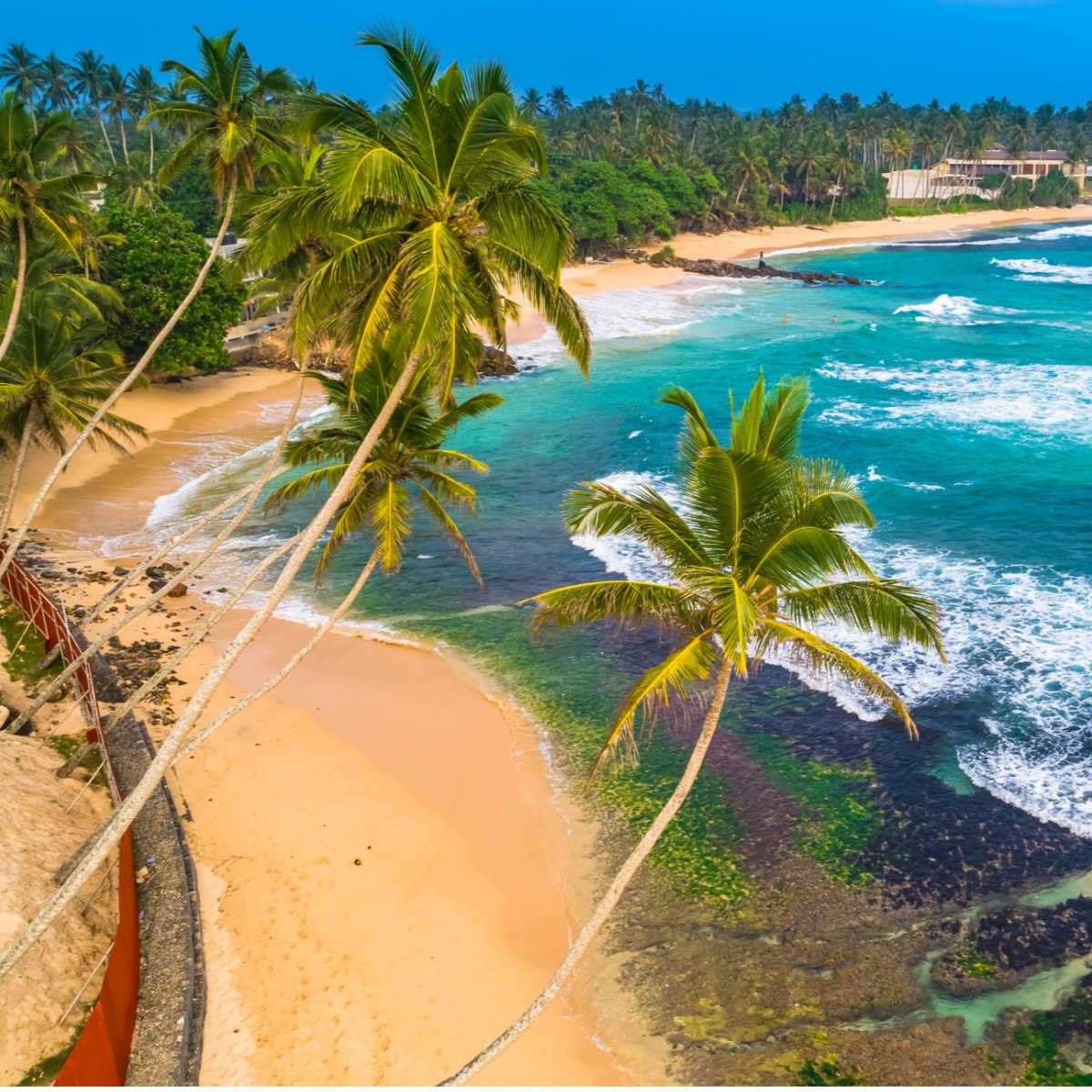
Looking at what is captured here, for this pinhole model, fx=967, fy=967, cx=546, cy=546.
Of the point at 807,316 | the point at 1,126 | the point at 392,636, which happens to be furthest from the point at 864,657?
the point at 807,316

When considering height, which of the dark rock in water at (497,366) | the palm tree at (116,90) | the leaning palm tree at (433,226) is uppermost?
the palm tree at (116,90)

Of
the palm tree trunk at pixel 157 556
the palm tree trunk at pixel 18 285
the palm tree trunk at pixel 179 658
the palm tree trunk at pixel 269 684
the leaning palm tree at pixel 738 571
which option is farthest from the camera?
the palm tree trunk at pixel 18 285

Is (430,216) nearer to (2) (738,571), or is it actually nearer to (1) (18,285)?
(2) (738,571)

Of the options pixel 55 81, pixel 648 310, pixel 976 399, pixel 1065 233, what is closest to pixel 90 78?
pixel 55 81

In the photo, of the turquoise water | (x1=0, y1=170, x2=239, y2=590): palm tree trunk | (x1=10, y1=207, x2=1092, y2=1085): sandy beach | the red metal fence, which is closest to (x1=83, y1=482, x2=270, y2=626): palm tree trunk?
(x1=0, y1=170, x2=239, y2=590): palm tree trunk

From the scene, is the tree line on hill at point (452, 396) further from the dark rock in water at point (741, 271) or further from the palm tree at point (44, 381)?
the dark rock in water at point (741, 271)

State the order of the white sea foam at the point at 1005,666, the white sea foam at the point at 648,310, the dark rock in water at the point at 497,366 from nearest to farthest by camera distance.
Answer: the white sea foam at the point at 1005,666, the dark rock in water at the point at 497,366, the white sea foam at the point at 648,310

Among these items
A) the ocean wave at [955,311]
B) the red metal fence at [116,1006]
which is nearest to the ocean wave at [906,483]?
the red metal fence at [116,1006]
